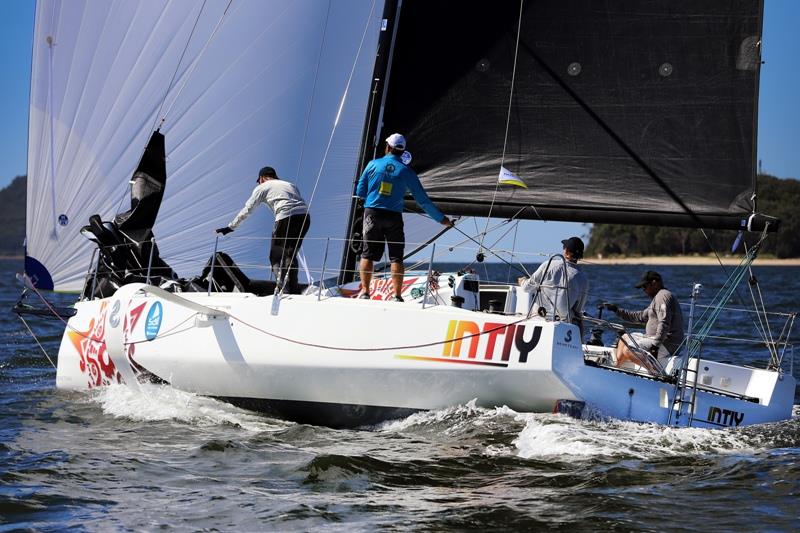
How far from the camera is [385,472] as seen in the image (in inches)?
265

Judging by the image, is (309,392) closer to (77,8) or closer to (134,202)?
(134,202)

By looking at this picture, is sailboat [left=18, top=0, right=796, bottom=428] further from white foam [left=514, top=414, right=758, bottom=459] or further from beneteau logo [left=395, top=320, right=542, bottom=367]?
beneteau logo [left=395, top=320, right=542, bottom=367]

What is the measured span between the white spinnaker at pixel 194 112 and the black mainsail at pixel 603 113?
133 cm

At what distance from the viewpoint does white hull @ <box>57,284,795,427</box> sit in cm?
724

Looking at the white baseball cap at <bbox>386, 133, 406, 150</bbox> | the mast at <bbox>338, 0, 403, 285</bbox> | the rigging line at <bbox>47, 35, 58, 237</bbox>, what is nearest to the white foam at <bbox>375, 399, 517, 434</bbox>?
the white baseball cap at <bbox>386, 133, 406, 150</bbox>

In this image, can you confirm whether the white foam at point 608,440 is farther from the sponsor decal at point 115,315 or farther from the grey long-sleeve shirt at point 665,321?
the sponsor decal at point 115,315

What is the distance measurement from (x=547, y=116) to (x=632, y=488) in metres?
4.21

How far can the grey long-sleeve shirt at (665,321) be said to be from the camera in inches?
348

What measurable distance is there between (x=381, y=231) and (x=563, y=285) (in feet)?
5.09

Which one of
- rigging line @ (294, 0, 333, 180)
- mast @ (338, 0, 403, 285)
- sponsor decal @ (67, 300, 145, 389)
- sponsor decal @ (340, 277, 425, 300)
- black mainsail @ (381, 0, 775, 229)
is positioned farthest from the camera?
rigging line @ (294, 0, 333, 180)

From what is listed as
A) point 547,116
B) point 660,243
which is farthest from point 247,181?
point 660,243

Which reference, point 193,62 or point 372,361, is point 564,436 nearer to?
point 372,361

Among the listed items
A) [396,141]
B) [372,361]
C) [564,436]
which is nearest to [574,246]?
[396,141]

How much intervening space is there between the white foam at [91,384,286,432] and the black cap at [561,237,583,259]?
8.43 feet
